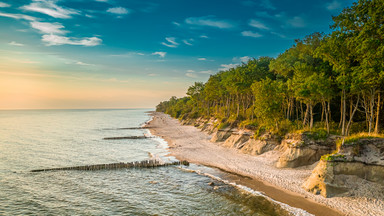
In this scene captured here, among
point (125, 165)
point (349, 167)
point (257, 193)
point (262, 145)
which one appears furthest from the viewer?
point (262, 145)

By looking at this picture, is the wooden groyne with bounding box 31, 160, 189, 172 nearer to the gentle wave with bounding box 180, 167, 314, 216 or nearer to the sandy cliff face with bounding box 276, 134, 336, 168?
the gentle wave with bounding box 180, 167, 314, 216

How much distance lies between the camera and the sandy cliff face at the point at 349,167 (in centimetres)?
2153

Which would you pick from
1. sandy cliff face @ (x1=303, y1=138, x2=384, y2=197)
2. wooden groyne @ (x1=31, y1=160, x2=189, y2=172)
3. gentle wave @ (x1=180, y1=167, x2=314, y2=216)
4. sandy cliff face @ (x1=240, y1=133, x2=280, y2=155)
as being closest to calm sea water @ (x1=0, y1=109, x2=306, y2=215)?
gentle wave @ (x1=180, y1=167, x2=314, y2=216)

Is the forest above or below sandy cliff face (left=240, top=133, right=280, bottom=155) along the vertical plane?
above

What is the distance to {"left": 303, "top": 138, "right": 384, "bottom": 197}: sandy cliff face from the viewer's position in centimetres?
2153

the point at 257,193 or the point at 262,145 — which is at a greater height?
the point at 262,145

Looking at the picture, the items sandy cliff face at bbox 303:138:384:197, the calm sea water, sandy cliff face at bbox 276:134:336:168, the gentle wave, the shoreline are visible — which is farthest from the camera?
sandy cliff face at bbox 276:134:336:168

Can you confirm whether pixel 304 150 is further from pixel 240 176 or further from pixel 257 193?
pixel 257 193

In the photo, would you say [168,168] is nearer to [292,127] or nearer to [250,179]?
[250,179]

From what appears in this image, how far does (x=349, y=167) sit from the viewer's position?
22.1 meters

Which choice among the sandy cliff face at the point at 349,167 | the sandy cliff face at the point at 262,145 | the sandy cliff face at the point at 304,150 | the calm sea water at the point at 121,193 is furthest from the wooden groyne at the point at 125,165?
the sandy cliff face at the point at 349,167

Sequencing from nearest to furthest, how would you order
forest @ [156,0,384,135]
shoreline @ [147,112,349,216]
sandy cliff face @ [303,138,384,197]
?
shoreline @ [147,112,349,216], sandy cliff face @ [303,138,384,197], forest @ [156,0,384,135]

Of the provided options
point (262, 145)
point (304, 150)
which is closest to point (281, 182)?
point (304, 150)

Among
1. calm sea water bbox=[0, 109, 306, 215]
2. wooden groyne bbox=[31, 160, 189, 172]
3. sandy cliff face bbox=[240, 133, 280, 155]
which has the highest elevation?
sandy cliff face bbox=[240, 133, 280, 155]
